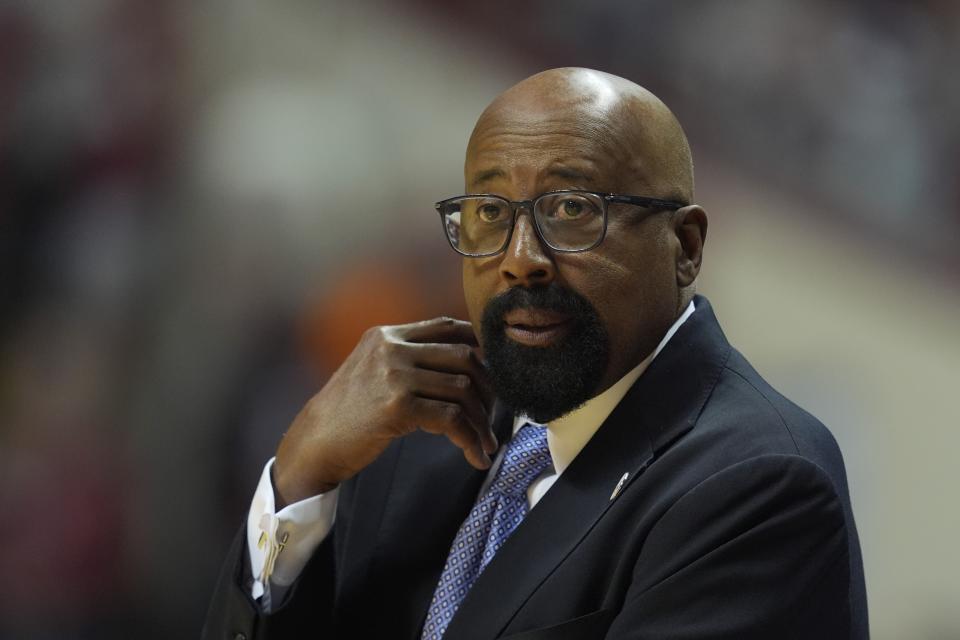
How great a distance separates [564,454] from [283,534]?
0.55 metres

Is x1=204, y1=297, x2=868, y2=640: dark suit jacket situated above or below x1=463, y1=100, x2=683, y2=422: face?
below

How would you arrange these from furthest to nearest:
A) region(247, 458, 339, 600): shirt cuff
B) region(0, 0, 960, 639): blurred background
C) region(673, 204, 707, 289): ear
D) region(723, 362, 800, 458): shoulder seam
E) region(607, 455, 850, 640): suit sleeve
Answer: region(0, 0, 960, 639): blurred background, region(247, 458, 339, 600): shirt cuff, region(673, 204, 707, 289): ear, region(723, 362, 800, 458): shoulder seam, region(607, 455, 850, 640): suit sleeve

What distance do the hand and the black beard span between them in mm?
129

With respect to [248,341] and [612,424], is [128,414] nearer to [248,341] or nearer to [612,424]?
[248,341]

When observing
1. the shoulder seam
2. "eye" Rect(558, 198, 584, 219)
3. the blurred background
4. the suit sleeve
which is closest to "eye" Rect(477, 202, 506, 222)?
"eye" Rect(558, 198, 584, 219)

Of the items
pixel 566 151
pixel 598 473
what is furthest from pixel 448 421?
pixel 566 151

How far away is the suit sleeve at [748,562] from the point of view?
163cm

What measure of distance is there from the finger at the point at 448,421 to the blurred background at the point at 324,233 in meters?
1.89

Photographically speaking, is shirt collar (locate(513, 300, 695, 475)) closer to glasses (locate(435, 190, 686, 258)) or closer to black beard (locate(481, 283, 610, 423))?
black beard (locate(481, 283, 610, 423))

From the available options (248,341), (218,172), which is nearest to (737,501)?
(248,341)

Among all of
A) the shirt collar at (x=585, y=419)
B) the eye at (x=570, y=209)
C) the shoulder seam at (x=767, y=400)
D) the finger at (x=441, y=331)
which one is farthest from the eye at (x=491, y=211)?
the shoulder seam at (x=767, y=400)

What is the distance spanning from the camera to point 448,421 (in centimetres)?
207

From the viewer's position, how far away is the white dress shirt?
6.67 ft

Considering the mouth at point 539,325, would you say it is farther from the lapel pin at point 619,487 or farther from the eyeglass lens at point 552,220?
the lapel pin at point 619,487
